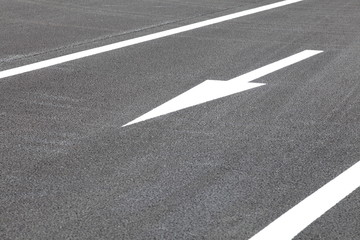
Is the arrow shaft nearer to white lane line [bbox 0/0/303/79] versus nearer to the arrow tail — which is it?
the arrow tail

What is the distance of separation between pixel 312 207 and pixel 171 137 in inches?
65.9

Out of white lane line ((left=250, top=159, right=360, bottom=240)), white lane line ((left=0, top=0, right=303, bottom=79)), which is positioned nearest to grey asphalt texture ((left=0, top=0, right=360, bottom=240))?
white lane line ((left=250, top=159, right=360, bottom=240))

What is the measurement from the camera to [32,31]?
440 inches

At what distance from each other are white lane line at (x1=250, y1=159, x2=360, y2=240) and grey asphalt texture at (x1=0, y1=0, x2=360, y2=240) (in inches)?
2.5

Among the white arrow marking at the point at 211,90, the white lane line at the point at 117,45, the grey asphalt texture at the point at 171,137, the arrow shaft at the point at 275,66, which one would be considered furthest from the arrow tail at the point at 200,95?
the white lane line at the point at 117,45

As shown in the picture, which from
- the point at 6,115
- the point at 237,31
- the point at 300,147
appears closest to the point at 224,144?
the point at 300,147

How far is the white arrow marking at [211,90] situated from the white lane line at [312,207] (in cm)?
198

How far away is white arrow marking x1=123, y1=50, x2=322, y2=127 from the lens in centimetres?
710

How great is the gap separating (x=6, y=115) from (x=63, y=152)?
3.90 feet

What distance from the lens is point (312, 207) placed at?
4906 mm

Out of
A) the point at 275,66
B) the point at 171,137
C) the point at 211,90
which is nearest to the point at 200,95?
the point at 211,90

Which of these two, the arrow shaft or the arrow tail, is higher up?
the arrow tail

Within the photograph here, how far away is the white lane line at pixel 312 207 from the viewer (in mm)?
4527

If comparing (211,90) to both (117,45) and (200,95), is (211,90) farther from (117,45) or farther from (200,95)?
(117,45)
